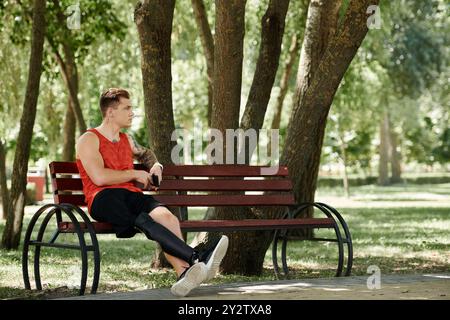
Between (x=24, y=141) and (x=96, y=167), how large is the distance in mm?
5306

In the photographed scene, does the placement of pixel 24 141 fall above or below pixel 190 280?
above

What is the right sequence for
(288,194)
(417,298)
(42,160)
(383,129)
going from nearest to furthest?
(417,298)
(288,194)
(383,129)
(42,160)

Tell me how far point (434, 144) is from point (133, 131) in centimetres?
2451

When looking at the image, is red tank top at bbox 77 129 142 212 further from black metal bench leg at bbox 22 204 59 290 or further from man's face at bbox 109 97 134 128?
black metal bench leg at bbox 22 204 59 290

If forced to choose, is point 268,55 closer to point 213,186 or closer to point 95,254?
point 213,186

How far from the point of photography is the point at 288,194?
8.98 metres

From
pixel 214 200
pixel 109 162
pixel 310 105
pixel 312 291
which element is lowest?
pixel 312 291

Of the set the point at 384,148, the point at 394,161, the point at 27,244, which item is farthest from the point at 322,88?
the point at 394,161

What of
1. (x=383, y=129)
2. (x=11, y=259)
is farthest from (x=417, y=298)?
(x=383, y=129)

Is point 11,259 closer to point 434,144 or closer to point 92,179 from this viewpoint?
point 92,179

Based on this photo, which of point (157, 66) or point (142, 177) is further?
point (157, 66)

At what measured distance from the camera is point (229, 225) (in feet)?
25.4

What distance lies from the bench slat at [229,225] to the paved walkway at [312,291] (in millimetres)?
651

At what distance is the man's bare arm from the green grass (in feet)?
3.70
